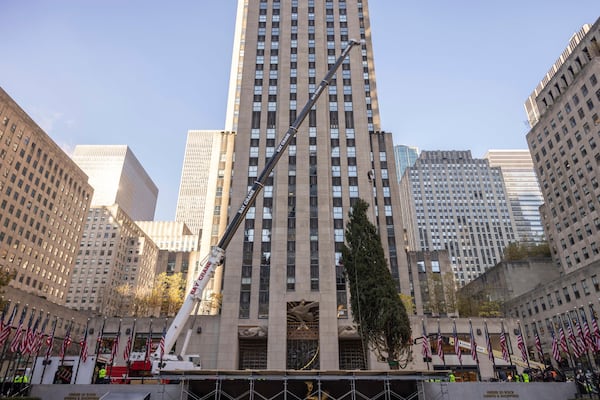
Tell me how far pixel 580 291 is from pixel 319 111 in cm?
5728

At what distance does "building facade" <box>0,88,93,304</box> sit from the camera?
3959 inches

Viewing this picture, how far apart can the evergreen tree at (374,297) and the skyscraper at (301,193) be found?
1812 cm

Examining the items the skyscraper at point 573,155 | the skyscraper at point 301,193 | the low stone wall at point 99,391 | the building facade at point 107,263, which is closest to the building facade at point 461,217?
the skyscraper at point 573,155

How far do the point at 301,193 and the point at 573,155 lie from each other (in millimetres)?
66758

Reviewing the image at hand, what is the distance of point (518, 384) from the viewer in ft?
Result: 94.5

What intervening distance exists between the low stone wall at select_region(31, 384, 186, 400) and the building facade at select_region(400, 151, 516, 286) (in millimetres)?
161292

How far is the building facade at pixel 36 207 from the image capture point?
10056 cm

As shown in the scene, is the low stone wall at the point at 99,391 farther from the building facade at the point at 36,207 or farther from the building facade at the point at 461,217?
the building facade at the point at 461,217

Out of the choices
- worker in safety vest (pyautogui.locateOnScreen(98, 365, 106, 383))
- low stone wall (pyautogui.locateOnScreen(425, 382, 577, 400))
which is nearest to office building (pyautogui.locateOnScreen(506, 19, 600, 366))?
low stone wall (pyautogui.locateOnScreen(425, 382, 577, 400))

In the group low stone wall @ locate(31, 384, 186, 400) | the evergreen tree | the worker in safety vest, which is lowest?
low stone wall @ locate(31, 384, 186, 400)

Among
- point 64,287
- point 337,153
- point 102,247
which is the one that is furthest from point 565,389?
point 102,247

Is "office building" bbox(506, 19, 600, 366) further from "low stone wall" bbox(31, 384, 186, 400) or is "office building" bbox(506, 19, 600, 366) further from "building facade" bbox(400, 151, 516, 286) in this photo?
"building facade" bbox(400, 151, 516, 286)

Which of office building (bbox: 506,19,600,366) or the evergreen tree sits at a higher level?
office building (bbox: 506,19,600,366)

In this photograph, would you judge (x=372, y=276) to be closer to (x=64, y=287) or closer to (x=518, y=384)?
(x=518, y=384)
